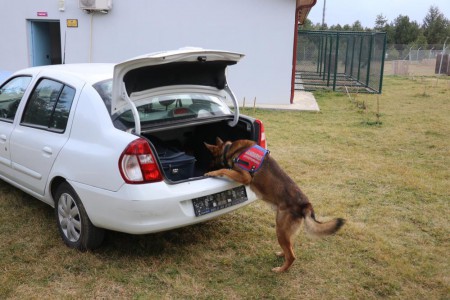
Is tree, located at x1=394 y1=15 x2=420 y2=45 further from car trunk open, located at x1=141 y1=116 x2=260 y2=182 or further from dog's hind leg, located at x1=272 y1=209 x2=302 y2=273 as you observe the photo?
dog's hind leg, located at x1=272 y1=209 x2=302 y2=273

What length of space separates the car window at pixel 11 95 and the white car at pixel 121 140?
0.8 inches

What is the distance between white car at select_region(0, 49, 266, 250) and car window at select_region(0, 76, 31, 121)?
0.02 meters

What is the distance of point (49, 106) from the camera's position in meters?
3.60

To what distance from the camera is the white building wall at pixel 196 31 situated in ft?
36.1

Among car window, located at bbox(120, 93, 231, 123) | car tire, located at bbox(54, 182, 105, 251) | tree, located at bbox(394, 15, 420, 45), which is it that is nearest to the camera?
car tire, located at bbox(54, 182, 105, 251)

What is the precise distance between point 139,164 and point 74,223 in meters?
0.89

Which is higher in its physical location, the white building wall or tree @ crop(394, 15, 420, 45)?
tree @ crop(394, 15, 420, 45)

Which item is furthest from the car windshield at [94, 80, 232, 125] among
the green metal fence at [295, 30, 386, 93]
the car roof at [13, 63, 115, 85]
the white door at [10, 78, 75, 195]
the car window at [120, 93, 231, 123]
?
the green metal fence at [295, 30, 386, 93]

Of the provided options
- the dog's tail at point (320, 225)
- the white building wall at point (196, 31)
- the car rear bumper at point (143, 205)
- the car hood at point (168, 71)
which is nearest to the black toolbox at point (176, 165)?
the car rear bumper at point (143, 205)

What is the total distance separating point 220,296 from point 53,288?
1.15 m

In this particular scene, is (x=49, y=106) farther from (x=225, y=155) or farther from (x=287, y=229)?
(x=287, y=229)

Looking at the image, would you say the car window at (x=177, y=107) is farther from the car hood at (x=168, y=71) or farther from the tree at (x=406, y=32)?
the tree at (x=406, y=32)

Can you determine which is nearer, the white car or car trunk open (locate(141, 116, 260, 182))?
the white car

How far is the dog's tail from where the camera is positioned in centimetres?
299
